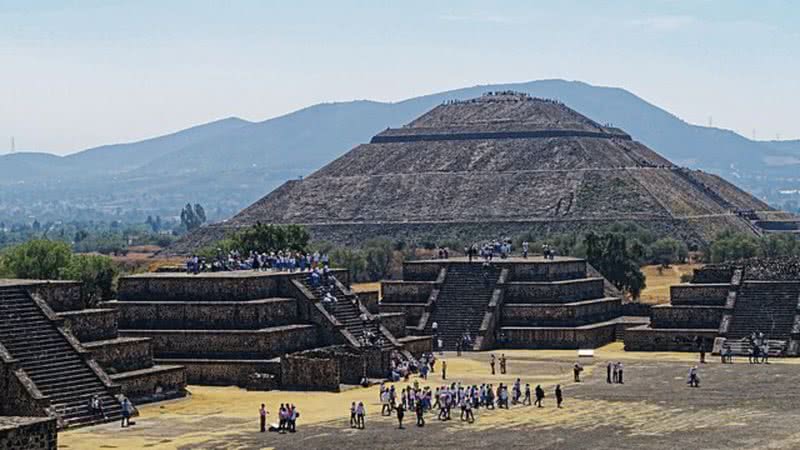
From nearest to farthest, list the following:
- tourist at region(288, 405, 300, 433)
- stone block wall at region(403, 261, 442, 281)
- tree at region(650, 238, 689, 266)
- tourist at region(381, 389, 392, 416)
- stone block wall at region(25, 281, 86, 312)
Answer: tourist at region(288, 405, 300, 433), tourist at region(381, 389, 392, 416), stone block wall at region(25, 281, 86, 312), stone block wall at region(403, 261, 442, 281), tree at region(650, 238, 689, 266)

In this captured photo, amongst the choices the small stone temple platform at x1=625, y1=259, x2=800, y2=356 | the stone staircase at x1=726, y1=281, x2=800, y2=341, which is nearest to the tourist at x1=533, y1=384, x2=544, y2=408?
the small stone temple platform at x1=625, y1=259, x2=800, y2=356

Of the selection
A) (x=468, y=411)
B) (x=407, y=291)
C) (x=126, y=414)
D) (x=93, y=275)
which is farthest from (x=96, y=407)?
(x=93, y=275)

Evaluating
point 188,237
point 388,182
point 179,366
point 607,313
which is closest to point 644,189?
point 388,182

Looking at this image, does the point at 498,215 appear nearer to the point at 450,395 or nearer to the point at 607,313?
the point at 607,313

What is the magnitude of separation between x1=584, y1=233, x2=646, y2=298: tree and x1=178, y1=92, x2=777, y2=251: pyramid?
2276 inches

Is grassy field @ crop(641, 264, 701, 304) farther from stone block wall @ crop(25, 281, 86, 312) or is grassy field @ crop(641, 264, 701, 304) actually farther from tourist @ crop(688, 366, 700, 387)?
stone block wall @ crop(25, 281, 86, 312)

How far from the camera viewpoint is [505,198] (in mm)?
180250

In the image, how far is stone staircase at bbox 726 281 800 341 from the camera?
256 feet

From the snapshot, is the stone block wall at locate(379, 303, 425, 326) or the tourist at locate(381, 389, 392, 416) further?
the stone block wall at locate(379, 303, 425, 326)

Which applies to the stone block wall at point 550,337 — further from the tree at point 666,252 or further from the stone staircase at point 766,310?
the tree at point 666,252

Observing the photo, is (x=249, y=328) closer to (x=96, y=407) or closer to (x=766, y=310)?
(x=96, y=407)

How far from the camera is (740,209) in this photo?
192 m

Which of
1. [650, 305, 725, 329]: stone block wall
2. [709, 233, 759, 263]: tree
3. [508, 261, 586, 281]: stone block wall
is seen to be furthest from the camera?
[709, 233, 759, 263]: tree

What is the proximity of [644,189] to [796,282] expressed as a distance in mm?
96872
